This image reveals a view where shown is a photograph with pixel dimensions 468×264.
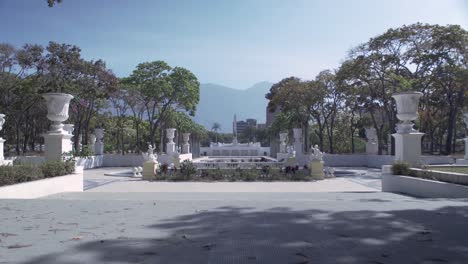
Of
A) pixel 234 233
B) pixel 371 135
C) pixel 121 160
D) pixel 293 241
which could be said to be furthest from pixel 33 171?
pixel 371 135

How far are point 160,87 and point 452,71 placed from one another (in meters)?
21.6

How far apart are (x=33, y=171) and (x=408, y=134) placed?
11454 mm

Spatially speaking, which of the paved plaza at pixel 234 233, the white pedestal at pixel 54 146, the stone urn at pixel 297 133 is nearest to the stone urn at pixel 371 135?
the stone urn at pixel 297 133

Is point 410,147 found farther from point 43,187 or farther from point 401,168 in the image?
point 43,187

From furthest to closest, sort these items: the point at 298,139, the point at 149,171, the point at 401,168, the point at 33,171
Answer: the point at 298,139 → the point at 149,171 → the point at 401,168 → the point at 33,171

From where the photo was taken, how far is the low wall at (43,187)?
9.13 metres

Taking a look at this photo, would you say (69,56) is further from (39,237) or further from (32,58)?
(39,237)

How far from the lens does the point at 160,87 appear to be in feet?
112

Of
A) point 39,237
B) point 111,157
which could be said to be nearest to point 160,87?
point 111,157

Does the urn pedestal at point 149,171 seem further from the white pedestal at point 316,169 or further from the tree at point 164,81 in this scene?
the tree at point 164,81

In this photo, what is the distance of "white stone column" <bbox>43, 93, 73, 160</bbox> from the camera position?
13766mm

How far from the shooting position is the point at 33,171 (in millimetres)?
10484

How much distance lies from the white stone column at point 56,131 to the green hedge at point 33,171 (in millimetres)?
1100

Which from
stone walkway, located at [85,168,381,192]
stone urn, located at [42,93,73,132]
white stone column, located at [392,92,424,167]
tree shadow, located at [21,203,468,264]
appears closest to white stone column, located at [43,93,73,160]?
stone urn, located at [42,93,73,132]
